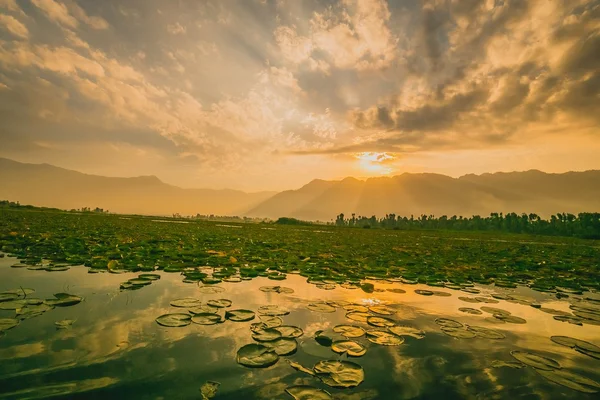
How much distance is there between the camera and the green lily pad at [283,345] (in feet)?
11.7

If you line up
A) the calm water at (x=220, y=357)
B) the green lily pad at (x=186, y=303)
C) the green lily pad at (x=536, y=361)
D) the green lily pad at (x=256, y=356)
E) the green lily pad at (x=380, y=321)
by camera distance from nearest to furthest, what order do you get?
the calm water at (x=220, y=357)
the green lily pad at (x=256, y=356)
the green lily pad at (x=536, y=361)
the green lily pad at (x=380, y=321)
the green lily pad at (x=186, y=303)

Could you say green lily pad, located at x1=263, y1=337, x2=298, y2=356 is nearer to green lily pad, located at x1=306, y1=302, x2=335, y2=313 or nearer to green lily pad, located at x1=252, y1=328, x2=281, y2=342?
green lily pad, located at x1=252, y1=328, x2=281, y2=342

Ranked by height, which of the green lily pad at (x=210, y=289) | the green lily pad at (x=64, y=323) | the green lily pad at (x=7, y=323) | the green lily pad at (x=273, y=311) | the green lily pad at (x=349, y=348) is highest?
the green lily pad at (x=7, y=323)

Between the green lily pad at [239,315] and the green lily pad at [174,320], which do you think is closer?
the green lily pad at [174,320]

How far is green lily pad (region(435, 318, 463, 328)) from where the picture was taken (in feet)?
16.5

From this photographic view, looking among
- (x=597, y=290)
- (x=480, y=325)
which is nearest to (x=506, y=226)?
(x=597, y=290)

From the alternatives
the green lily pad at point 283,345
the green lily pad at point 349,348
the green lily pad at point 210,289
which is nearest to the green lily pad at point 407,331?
the green lily pad at point 349,348

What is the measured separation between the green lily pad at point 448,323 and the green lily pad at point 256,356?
3.45 m

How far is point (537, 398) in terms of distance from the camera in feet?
9.48

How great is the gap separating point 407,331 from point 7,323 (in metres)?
6.02

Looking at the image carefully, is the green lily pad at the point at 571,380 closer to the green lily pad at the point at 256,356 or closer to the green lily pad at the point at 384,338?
the green lily pad at the point at 384,338

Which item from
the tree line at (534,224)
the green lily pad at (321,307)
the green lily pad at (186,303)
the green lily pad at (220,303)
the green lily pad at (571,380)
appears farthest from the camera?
the tree line at (534,224)

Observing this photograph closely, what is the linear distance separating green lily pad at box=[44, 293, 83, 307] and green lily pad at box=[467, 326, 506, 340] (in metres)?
7.21

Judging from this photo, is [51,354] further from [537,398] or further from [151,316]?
[537,398]
